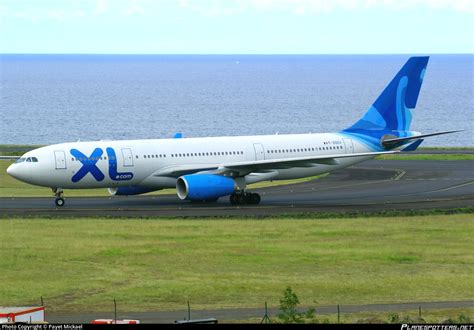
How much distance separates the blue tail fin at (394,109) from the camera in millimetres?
74250

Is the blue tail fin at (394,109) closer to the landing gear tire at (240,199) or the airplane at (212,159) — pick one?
the airplane at (212,159)

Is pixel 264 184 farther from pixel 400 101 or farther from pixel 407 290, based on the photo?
pixel 407 290

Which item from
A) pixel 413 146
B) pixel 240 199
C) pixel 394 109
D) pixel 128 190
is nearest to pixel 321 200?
pixel 240 199

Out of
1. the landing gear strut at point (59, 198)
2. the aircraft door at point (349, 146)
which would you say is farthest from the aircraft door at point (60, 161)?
the aircraft door at point (349, 146)

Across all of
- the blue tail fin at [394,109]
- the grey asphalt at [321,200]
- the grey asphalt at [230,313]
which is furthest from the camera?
the blue tail fin at [394,109]

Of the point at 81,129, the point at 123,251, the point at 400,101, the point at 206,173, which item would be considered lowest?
the point at 123,251

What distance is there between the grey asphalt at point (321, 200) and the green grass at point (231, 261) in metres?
3.93

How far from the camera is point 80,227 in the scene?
5825 centimetres

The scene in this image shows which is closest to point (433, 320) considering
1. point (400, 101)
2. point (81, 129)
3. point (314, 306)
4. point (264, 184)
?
point (314, 306)

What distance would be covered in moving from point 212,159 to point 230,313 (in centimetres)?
3066

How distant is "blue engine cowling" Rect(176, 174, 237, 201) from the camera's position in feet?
215

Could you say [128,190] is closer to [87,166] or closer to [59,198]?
[59,198]

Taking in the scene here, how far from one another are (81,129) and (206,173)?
125m

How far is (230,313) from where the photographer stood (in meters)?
38.3
